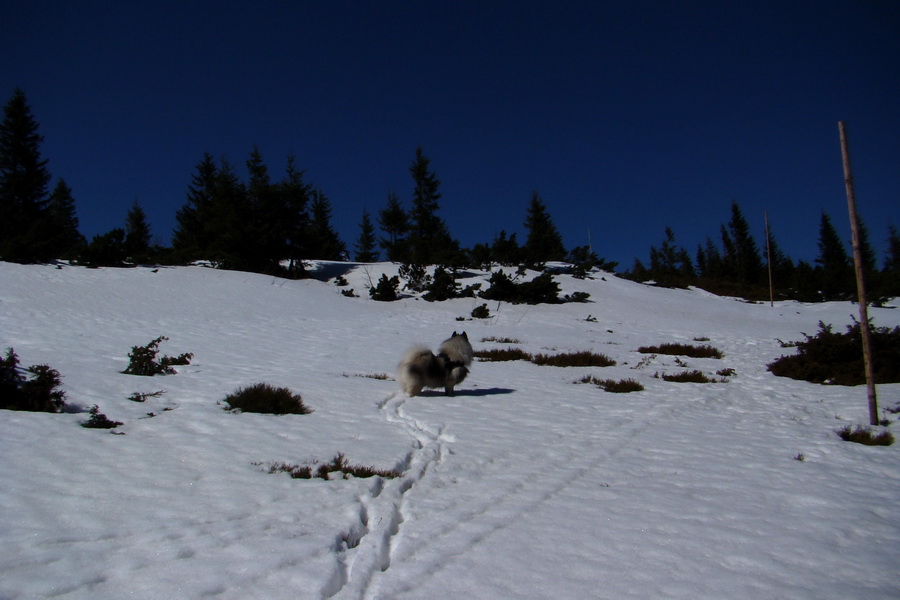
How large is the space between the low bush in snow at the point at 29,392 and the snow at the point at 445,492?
0.46 meters

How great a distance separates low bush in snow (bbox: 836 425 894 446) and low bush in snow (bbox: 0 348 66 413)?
1082 centimetres

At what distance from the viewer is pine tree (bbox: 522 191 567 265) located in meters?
38.8

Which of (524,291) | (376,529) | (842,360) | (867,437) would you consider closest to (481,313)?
(524,291)

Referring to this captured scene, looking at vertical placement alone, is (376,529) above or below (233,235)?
below

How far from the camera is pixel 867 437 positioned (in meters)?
6.53

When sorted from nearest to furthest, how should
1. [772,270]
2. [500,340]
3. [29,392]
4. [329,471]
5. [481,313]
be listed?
[329,471] → [29,392] → [500,340] → [481,313] → [772,270]

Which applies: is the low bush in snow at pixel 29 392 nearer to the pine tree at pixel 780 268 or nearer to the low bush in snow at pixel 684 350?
the low bush in snow at pixel 684 350

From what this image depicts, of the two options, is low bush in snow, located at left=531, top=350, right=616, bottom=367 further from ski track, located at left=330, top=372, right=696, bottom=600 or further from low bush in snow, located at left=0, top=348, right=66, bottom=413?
low bush in snow, located at left=0, top=348, right=66, bottom=413

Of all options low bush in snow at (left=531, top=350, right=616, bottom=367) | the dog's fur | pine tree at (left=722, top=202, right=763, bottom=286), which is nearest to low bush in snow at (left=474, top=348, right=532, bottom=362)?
low bush in snow at (left=531, top=350, right=616, bottom=367)

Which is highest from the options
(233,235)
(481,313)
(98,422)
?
(233,235)

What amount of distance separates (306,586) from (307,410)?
475 centimetres

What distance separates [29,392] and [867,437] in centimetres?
1131

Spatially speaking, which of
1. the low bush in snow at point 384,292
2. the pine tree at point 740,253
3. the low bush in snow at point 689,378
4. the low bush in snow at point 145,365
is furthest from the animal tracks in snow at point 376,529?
the pine tree at point 740,253

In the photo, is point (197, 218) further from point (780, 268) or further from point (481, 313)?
point (780, 268)
